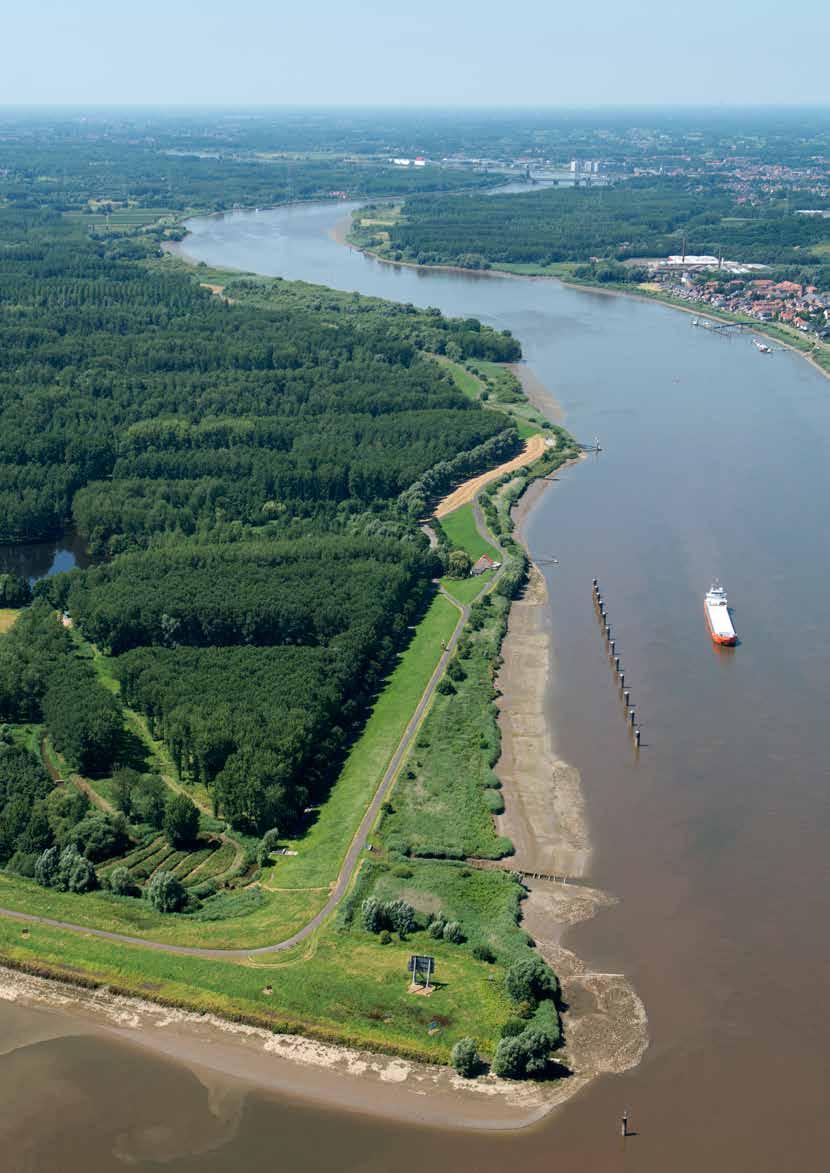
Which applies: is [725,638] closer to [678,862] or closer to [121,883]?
[678,862]

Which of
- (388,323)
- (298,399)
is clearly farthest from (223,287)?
(298,399)

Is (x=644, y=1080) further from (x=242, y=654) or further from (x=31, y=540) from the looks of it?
(x=31, y=540)

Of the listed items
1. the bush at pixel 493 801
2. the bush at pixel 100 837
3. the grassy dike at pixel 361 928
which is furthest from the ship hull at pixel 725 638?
the bush at pixel 100 837

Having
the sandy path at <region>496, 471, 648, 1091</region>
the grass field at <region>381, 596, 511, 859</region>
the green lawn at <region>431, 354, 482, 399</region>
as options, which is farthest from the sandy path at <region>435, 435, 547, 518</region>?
the grass field at <region>381, 596, 511, 859</region>

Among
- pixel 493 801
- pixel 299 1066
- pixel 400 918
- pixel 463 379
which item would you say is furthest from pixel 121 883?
pixel 463 379

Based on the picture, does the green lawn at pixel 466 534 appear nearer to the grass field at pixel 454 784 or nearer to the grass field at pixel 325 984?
the grass field at pixel 454 784
